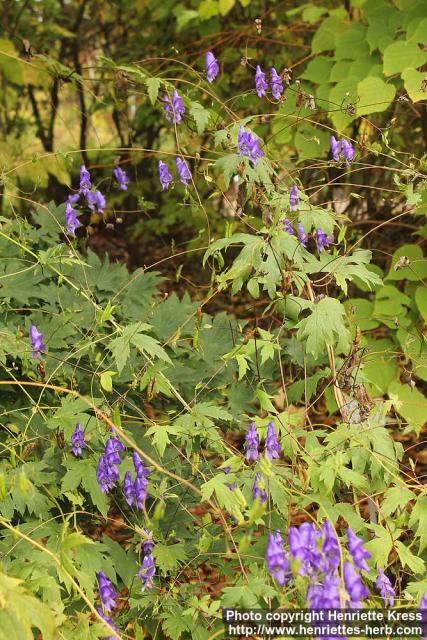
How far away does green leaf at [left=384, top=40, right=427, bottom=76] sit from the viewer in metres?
3.56

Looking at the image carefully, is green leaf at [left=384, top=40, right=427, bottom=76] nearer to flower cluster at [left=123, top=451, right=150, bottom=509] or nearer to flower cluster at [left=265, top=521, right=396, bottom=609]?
flower cluster at [left=123, top=451, right=150, bottom=509]

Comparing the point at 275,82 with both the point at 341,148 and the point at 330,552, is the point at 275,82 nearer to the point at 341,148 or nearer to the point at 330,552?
the point at 341,148

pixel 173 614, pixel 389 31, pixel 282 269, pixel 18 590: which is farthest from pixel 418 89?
pixel 18 590

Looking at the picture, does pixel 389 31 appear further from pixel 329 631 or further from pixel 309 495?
pixel 329 631

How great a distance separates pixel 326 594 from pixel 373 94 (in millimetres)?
2550

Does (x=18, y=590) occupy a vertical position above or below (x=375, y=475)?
above

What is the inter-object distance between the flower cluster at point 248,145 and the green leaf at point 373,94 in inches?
36.1

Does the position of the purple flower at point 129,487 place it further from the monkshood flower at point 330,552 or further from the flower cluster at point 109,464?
the monkshood flower at point 330,552

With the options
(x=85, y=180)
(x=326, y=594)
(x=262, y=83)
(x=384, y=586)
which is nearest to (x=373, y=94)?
(x=262, y=83)

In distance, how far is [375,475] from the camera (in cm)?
259

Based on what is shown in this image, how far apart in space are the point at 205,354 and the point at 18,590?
1.63m

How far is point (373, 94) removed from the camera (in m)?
3.56

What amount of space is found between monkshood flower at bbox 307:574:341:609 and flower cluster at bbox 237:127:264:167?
1.56 meters

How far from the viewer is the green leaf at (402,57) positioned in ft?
11.7
